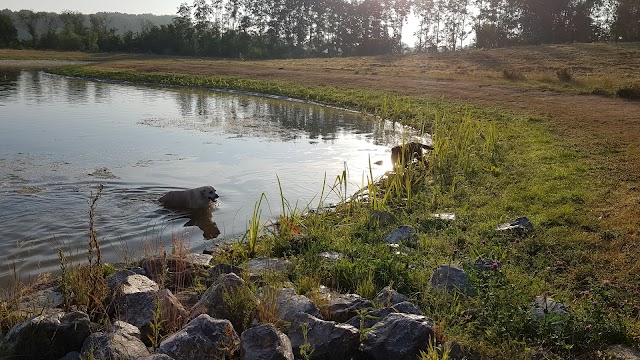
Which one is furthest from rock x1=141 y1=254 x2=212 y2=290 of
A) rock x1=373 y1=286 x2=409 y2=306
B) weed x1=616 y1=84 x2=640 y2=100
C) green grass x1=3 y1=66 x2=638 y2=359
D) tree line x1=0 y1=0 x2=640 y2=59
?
tree line x1=0 y1=0 x2=640 y2=59

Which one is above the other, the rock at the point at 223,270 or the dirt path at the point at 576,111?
the dirt path at the point at 576,111

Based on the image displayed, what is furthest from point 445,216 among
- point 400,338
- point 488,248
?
point 400,338

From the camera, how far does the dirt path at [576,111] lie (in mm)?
9211

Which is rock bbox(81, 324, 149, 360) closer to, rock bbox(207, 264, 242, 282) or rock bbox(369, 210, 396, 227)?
rock bbox(207, 264, 242, 282)

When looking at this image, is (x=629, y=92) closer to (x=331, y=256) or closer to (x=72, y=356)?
(x=331, y=256)

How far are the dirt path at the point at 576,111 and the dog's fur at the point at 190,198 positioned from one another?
618 centimetres

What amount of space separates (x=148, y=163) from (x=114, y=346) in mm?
9437

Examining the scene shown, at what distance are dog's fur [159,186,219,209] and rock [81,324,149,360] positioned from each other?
204 inches

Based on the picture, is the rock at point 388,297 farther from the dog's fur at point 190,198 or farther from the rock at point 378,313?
the dog's fur at point 190,198

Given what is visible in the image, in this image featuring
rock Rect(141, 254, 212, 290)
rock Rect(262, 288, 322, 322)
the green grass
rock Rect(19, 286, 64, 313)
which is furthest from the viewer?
rock Rect(141, 254, 212, 290)

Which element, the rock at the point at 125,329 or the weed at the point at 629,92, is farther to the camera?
the weed at the point at 629,92

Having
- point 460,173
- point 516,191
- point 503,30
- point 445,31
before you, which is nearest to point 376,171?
point 460,173

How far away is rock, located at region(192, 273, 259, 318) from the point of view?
16.8ft

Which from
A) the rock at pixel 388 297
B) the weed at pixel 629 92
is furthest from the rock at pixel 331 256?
the weed at pixel 629 92
